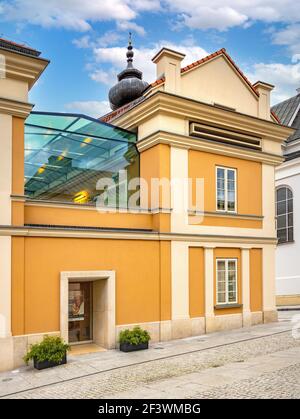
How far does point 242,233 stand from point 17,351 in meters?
9.20

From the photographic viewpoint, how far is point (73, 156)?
15.3 meters

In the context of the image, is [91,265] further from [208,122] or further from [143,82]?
[143,82]

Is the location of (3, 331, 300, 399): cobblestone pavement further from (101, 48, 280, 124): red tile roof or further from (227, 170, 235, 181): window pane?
(101, 48, 280, 124): red tile roof

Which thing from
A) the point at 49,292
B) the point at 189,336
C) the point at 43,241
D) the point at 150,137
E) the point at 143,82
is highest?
the point at 143,82

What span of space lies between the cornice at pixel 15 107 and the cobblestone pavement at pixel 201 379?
721 cm

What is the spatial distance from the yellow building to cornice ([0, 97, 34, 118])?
28 millimetres

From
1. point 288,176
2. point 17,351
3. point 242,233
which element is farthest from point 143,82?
point 17,351

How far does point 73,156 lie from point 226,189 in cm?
580

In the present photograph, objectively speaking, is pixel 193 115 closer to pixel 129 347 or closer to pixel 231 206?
pixel 231 206

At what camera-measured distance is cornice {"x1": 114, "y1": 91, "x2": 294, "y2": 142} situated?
48.7 ft

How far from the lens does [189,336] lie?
1488 centimetres

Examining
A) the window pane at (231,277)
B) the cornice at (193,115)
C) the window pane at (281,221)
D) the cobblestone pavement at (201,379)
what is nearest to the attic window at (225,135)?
the cornice at (193,115)

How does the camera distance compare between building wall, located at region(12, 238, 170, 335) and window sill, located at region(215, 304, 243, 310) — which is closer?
building wall, located at region(12, 238, 170, 335)

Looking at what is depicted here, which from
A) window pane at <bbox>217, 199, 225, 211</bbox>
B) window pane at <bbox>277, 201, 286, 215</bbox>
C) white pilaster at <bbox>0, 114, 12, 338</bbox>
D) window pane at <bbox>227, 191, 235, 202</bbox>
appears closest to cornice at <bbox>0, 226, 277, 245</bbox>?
white pilaster at <bbox>0, 114, 12, 338</bbox>
